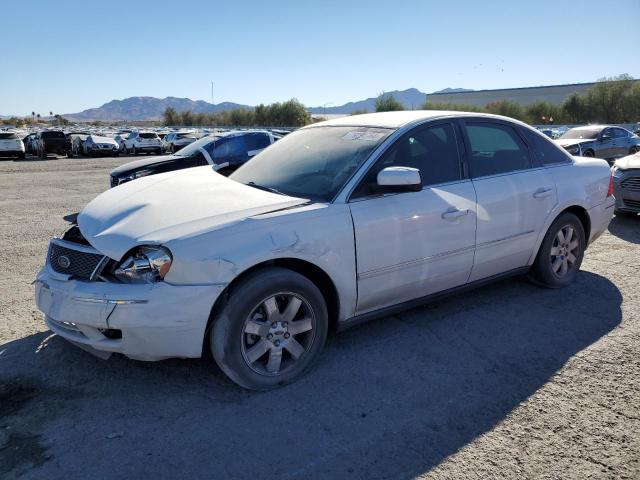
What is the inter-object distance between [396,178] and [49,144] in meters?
31.2

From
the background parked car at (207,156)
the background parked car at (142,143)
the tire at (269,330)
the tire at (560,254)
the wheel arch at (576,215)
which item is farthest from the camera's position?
the background parked car at (142,143)

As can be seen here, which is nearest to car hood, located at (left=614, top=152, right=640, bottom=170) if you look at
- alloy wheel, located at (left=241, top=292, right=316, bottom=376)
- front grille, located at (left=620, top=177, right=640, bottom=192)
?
front grille, located at (left=620, top=177, right=640, bottom=192)

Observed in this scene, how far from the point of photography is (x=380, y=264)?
3.56 m

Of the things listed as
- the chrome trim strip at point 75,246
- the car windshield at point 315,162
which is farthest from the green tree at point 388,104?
the chrome trim strip at point 75,246

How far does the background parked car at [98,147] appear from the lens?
30.4 metres

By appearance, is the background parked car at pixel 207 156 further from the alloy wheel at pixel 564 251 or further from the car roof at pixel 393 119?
the alloy wheel at pixel 564 251

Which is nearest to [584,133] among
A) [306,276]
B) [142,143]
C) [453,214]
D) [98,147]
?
[453,214]

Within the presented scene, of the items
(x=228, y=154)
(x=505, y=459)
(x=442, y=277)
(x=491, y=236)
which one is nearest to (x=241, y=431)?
(x=505, y=459)

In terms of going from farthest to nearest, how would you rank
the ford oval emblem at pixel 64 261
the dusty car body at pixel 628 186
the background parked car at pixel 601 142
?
the background parked car at pixel 601 142, the dusty car body at pixel 628 186, the ford oval emblem at pixel 64 261

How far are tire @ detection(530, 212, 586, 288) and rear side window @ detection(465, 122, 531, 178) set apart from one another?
2.26 ft

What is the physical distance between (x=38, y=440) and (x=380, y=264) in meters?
2.24

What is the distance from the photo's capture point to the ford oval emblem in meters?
3.29

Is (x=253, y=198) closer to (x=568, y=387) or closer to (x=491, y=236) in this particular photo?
(x=491, y=236)

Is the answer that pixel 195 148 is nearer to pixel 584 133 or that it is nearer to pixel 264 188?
pixel 264 188
